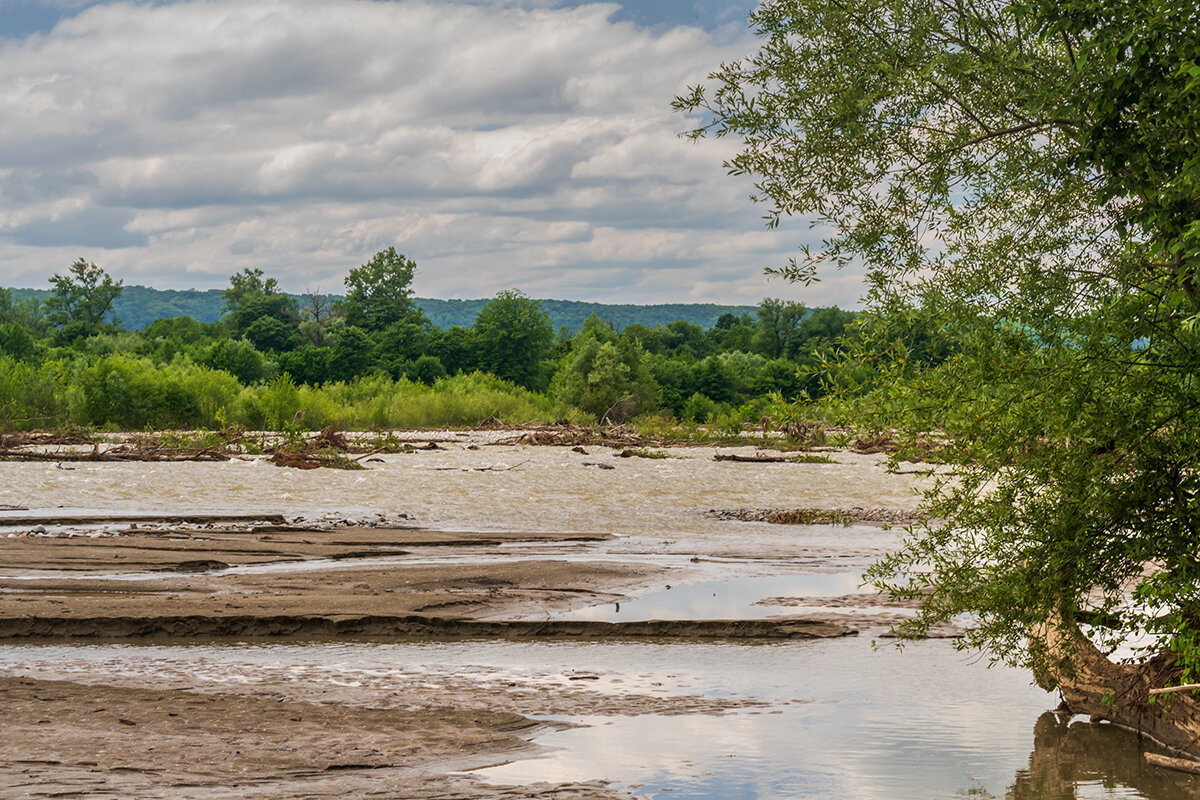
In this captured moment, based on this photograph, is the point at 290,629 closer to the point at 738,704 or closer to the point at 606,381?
the point at 738,704

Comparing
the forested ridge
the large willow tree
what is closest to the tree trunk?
the large willow tree

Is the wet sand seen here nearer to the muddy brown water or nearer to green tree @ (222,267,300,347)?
the muddy brown water

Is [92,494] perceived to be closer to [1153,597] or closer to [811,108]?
[811,108]

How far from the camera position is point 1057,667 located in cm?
895

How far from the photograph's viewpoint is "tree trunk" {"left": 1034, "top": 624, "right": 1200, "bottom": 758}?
7.92m

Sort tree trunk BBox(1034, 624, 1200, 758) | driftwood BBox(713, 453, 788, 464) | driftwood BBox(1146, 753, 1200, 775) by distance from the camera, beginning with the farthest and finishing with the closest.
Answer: driftwood BBox(713, 453, 788, 464)
tree trunk BBox(1034, 624, 1200, 758)
driftwood BBox(1146, 753, 1200, 775)

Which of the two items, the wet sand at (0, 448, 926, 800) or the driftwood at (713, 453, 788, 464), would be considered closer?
the wet sand at (0, 448, 926, 800)

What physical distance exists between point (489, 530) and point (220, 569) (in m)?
7.40

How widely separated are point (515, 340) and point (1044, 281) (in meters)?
86.6

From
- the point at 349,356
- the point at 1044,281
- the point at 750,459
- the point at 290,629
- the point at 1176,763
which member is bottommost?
the point at 290,629

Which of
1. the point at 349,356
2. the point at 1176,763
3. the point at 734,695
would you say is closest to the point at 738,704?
the point at 734,695

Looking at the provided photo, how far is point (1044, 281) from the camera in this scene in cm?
852

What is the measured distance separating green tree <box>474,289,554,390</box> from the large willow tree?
8331 cm

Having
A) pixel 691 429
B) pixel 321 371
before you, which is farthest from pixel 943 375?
pixel 321 371
